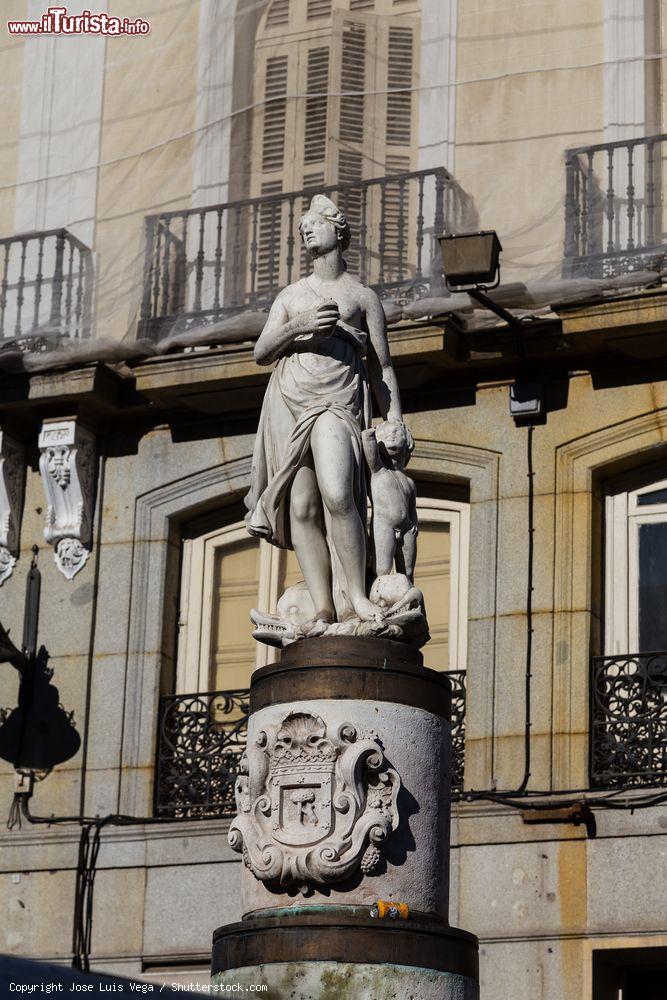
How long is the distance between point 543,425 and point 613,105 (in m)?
2.41

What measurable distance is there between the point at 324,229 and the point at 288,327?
60 centimetres

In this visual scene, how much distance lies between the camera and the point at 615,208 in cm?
1642

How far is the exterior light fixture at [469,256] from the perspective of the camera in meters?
15.5

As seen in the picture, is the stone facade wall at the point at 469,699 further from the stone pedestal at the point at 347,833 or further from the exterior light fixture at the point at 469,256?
the stone pedestal at the point at 347,833

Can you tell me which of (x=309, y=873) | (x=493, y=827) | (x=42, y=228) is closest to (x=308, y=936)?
(x=309, y=873)

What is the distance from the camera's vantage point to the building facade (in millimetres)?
15383

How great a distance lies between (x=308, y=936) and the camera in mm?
9820

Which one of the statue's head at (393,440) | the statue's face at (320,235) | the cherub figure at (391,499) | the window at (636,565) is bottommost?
the cherub figure at (391,499)

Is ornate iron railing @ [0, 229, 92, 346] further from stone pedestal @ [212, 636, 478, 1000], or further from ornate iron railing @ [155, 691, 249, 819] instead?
stone pedestal @ [212, 636, 478, 1000]

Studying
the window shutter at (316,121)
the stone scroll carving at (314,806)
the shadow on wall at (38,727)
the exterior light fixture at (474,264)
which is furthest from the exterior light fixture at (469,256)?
the stone scroll carving at (314,806)

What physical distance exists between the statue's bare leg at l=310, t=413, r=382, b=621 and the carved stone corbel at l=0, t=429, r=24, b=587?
6926mm

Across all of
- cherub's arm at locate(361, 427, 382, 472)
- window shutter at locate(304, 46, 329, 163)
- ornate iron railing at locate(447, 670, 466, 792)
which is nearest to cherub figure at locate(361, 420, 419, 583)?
cherub's arm at locate(361, 427, 382, 472)

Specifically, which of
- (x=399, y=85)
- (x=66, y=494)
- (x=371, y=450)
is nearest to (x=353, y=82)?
(x=399, y=85)

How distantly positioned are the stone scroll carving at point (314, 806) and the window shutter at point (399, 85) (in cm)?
807
